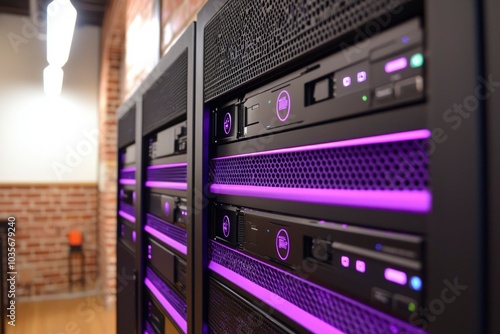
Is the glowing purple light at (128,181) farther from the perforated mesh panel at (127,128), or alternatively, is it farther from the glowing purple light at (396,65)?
the glowing purple light at (396,65)

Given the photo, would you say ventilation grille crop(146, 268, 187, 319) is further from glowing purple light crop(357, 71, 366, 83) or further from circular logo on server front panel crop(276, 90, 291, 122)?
glowing purple light crop(357, 71, 366, 83)

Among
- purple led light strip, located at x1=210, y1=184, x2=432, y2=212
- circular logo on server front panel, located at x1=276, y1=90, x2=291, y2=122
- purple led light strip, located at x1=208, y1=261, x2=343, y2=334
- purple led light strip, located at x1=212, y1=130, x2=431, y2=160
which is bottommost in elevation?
purple led light strip, located at x1=208, y1=261, x2=343, y2=334

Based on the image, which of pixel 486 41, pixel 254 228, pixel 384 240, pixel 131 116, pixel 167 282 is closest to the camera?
pixel 486 41

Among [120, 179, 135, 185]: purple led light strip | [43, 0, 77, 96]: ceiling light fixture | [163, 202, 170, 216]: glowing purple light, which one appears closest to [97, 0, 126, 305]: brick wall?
[43, 0, 77, 96]: ceiling light fixture

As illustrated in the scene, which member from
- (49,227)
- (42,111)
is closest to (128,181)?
(49,227)

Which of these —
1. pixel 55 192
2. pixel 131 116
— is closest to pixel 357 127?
pixel 131 116

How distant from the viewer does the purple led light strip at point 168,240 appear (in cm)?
108

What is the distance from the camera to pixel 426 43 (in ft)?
1.27

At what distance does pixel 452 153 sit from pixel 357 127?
141 millimetres

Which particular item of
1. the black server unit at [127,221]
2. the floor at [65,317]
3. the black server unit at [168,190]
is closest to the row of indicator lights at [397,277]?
the black server unit at [168,190]

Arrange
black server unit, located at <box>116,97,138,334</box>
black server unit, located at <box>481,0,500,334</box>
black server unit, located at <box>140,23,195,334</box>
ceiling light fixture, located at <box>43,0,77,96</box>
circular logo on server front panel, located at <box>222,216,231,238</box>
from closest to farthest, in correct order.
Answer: black server unit, located at <box>481,0,500,334</box>
circular logo on server front panel, located at <box>222,216,231,238</box>
black server unit, located at <box>140,23,195,334</box>
black server unit, located at <box>116,97,138,334</box>
ceiling light fixture, located at <box>43,0,77,96</box>

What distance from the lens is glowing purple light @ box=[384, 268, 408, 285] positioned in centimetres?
41

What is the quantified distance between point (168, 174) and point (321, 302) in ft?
2.81

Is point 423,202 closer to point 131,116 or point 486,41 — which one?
point 486,41
